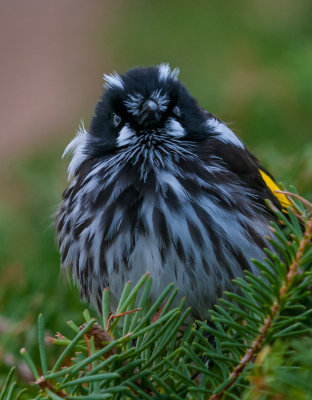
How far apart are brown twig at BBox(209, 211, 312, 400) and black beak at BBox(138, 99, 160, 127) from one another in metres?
1.04

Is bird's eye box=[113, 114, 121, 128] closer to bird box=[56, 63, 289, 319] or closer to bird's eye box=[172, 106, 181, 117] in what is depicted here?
bird box=[56, 63, 289, 319]

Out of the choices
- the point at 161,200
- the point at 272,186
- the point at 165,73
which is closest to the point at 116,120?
the point at 165,73

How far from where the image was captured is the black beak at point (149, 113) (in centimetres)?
229

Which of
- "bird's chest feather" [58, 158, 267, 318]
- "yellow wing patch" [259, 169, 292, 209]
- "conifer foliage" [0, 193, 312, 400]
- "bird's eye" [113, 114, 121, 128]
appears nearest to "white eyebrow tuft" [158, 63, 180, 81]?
"bird's eye" [113, 114, 121, 128]

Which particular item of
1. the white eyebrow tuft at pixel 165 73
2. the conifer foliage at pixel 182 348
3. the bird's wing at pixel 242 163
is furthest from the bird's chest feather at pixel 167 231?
the conifer foliage at pixel 182 348

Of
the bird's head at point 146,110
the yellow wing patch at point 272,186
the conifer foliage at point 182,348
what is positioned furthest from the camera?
the yellow wing patch at point 272,186

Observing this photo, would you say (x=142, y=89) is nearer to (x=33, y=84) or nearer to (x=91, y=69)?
(x=91, y=69)

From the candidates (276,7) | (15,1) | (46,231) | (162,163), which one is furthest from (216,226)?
(15,1)

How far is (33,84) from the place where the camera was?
359 inches

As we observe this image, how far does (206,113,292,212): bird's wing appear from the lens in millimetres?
2441

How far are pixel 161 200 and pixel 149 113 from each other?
1.04 ft

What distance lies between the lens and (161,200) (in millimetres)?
2248

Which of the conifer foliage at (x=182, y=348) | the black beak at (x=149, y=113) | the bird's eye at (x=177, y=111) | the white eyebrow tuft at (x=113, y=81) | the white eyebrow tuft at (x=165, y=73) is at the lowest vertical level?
the conifer foliage at (x=182, y=348)

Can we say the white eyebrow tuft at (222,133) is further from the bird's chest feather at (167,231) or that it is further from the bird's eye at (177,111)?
the bird's chest feather at (167,231)
